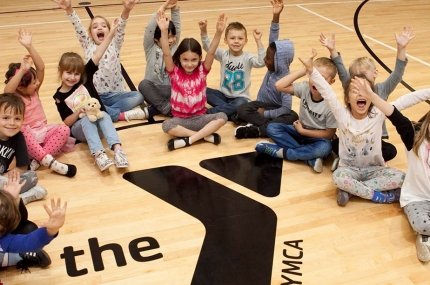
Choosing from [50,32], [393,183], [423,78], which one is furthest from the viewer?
[50,32]

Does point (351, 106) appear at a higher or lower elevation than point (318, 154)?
higher

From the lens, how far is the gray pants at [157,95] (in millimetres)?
3793

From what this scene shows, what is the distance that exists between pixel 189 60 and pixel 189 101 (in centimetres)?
30

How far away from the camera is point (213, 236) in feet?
8.27

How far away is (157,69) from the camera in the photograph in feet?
12.8

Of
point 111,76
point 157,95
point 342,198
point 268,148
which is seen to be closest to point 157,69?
point 157,95

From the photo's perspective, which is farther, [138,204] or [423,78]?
[423,78]

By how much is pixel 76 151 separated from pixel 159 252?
1267mm

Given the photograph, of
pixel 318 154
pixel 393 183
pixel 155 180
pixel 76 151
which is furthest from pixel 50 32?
pixel 393 183

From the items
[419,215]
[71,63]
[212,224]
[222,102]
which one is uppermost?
[71,63]

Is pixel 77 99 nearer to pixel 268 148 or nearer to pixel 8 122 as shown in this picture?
pixel 8 122

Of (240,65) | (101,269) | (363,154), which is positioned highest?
(240,65)

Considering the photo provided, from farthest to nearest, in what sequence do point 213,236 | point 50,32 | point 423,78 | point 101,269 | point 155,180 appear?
point 50,32
point 423,78
point 155,180
point 213,236
point 101,269

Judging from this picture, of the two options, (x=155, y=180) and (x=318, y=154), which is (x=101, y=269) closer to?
(x=155, y=180)
